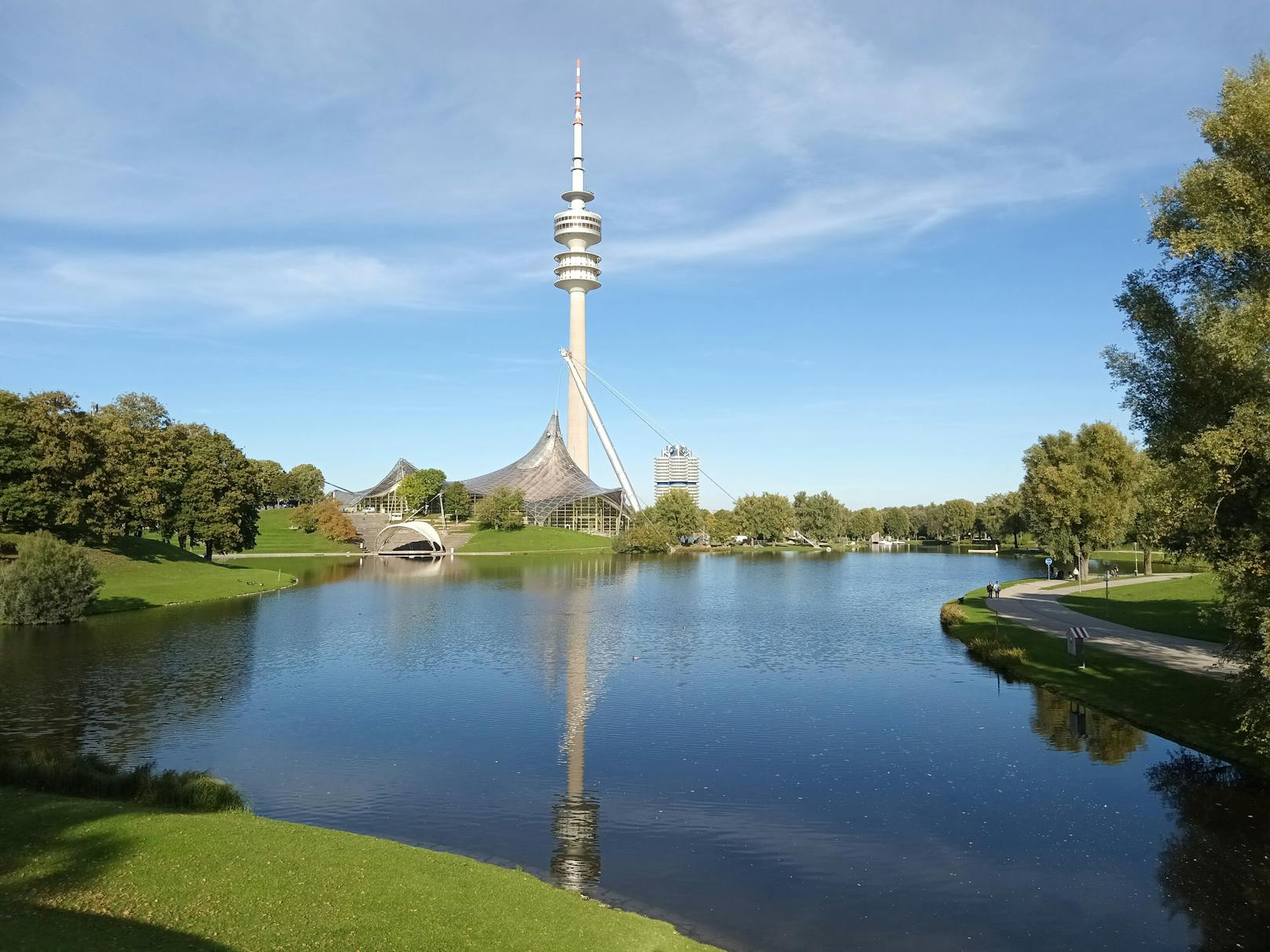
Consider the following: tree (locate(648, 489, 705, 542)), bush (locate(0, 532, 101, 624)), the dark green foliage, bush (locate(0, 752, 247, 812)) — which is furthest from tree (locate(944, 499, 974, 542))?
bush (locate(0, 752, 247, 812))

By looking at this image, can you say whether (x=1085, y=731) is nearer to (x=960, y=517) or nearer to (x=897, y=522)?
(x=960, y=517)

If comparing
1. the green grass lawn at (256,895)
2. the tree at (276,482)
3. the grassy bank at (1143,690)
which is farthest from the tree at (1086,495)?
the tree at (276,482)

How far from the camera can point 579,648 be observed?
3378 cm

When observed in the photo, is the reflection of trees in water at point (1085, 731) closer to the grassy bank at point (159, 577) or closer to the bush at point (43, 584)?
the bush at point (43, 584)

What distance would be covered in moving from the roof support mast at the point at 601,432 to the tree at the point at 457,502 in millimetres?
24210

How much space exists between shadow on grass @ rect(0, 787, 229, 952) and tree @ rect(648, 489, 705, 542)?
107 meters

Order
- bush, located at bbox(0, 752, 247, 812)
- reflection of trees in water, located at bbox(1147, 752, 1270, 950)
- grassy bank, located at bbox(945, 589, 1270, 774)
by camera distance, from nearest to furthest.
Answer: reflection of trees in water, located at bbox(1147, 752, 1270, 950) < bush, located at bbox(0, 752, 247, 812) < grassy bank, located at bbox(945, 589, 1270, 774)

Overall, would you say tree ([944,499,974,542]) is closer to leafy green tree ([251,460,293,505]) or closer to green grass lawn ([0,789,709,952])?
leafy green tree ([251,460,293,505])

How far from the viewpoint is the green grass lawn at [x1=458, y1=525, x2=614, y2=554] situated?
372 ft

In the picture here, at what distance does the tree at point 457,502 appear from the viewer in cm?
13712

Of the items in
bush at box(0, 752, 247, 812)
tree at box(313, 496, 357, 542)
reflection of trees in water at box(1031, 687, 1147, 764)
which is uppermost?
tree at box(313, 496, 357, 542)

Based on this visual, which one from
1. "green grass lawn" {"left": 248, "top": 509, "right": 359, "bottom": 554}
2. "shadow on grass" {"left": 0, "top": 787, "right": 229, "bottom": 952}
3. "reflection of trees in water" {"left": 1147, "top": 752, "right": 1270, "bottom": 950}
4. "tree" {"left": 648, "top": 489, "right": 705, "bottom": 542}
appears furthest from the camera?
"tree" {"left": 648, "top": 489, "right": 705, "bottom": 542}

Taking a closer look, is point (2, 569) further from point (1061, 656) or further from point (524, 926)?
point (1061, 656)

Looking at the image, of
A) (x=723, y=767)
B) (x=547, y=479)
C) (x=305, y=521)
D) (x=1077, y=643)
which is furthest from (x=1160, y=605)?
(x=547, y=479)
